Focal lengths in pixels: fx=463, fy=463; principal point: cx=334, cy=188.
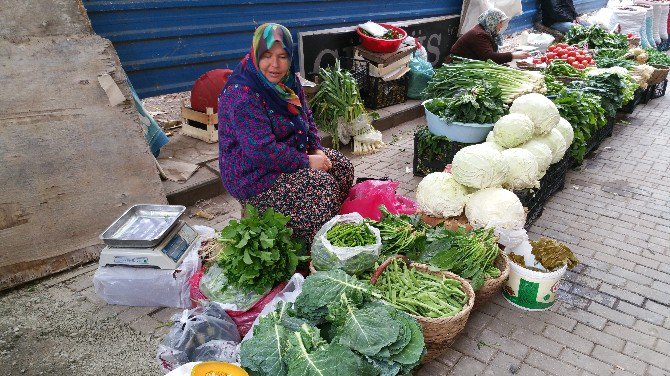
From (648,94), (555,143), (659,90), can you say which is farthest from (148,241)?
(659,90)

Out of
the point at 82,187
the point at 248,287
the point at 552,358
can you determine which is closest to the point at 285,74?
the point at 248,287

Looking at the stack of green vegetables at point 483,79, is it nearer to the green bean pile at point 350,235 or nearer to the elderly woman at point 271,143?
the elderly woman at point 271,143

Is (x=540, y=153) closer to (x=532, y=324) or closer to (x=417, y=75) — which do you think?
(x=532, y=324)

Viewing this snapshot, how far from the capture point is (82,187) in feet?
12.2

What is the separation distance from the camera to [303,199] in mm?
3342

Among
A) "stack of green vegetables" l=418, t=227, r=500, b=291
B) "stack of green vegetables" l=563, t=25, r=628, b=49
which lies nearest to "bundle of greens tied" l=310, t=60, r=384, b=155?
"stack of green vegetables" l=418, t=227, r=500, b=291

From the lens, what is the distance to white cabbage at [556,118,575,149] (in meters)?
4.83

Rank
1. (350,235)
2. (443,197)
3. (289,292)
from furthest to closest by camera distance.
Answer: (443,197)
(350,235)
(289,292)

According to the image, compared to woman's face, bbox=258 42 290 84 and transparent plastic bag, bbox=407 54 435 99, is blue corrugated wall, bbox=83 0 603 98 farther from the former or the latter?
woman's face, bbox=258 42 290 84

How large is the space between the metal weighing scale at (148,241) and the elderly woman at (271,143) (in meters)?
0.51

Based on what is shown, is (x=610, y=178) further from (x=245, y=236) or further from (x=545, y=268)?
(x=245, y=236)

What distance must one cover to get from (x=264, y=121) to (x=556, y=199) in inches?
136

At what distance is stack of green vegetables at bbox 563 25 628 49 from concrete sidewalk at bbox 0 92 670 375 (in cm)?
556

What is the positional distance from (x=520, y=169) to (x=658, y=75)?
6292 mm
